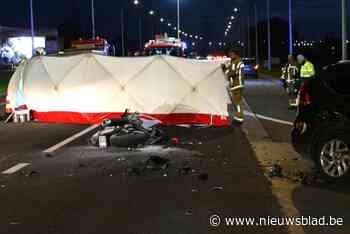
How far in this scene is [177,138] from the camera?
45.9 ft

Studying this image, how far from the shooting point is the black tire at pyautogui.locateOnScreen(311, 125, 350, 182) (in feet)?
28.9

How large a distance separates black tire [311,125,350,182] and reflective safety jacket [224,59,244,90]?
7.71m

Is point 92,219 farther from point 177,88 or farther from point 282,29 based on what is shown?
point 282,29

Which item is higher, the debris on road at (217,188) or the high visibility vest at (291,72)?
the high visibility vest at (291,72)

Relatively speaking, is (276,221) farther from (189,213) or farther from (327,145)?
(327,145)

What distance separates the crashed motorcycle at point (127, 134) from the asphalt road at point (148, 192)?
33 cm

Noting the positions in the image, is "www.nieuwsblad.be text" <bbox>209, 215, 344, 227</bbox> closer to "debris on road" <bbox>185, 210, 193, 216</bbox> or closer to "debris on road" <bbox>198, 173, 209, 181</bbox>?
"debris on road" <bbox>185, 210, 193, 216</bbox>

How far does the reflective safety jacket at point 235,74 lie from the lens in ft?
55.5

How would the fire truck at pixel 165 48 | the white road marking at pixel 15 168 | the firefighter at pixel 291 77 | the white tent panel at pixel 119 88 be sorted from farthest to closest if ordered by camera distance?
1. the fire truck at pixel 165 48
2. the firefighter at pixel 291 77
3. the white tent panel at pixel 119 88
4. the white road marking at pixel 15 168

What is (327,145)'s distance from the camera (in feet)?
29.8

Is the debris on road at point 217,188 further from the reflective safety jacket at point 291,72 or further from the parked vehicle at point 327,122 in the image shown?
the reflective safety jacket at point 291,72

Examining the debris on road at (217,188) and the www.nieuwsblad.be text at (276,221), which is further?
the debris on road at (217,188)

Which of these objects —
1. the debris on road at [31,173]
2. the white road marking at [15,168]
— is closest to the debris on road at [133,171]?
the debris on road at [31,173]

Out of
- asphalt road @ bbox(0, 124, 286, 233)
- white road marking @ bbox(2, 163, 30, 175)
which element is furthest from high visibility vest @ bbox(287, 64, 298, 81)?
white road marking @ bbox(2, 163, 30, 175)
